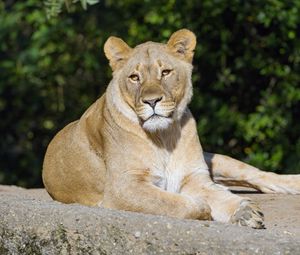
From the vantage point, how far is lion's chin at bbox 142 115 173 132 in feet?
19.5

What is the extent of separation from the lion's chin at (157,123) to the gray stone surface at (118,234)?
0.66 metres

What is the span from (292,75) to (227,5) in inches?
36.4

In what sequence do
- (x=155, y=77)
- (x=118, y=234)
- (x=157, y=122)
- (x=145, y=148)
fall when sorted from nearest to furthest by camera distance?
1. (x=118, y=234)
2. (x=157, y=122)
3. (x=155, y=77)
4. (x=145, y=148)

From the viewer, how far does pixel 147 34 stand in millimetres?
10797

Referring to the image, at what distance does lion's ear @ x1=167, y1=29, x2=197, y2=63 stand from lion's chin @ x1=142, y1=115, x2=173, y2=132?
0.57 m

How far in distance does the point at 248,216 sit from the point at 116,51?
1490 millimetres

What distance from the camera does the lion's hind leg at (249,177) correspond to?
6961mm

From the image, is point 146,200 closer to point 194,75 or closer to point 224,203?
point 224,203

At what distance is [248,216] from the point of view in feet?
17.9

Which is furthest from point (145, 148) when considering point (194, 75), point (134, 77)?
point (194, 75)

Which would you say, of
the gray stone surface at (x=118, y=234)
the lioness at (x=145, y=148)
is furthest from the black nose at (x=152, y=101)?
the gray stone surface at (x=118, y=234)

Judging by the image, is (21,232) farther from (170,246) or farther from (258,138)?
(258,138)

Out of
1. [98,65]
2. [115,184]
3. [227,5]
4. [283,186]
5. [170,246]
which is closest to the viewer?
[170,246]

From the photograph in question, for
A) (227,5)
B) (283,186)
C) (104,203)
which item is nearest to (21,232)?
(104,203)
